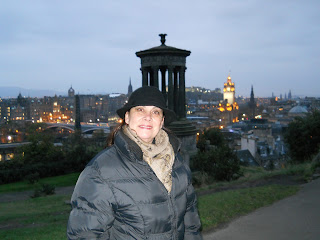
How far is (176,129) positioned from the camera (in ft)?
42.0

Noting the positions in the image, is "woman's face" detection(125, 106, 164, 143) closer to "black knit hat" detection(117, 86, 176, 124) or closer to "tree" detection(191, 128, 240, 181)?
"black knit hat" detection(117, 86, 176, 124)

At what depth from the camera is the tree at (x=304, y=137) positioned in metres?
15.7

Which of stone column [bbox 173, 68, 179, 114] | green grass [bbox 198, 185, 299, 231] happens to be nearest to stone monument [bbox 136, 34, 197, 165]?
stone column [bbox 173, 68, 179, 114]

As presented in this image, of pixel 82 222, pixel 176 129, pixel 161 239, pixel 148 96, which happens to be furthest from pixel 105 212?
pixel 176 129

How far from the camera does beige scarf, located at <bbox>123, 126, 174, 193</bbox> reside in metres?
2.11

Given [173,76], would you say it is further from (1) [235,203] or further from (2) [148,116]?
Result: (2) [148,116]

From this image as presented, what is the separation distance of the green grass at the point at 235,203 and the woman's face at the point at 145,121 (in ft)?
11.0

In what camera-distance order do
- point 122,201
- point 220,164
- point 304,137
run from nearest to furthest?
point 122,201 → point 220,164 → point 304,137

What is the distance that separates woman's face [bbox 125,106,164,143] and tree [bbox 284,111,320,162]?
1491 cm

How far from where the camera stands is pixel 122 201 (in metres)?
1.93

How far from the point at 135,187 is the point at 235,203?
4.77 metres

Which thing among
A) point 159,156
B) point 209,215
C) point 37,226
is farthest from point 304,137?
point 159,156

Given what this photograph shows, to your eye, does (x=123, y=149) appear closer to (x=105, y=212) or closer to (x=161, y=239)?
(x=105, y=212)

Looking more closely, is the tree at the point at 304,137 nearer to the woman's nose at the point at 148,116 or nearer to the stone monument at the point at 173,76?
the stone monument at the point at 173,76
